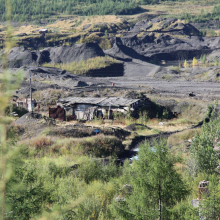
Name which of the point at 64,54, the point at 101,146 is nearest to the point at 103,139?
the point at 101,146

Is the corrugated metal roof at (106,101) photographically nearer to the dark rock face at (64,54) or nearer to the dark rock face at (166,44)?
the dark rock face at (64,54)

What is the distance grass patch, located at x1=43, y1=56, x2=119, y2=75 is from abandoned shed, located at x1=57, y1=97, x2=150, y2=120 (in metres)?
36.0

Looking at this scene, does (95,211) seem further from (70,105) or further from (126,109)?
(70,105)

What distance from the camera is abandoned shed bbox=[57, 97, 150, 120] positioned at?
88.9 feet

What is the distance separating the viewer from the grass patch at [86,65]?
64.6 metres

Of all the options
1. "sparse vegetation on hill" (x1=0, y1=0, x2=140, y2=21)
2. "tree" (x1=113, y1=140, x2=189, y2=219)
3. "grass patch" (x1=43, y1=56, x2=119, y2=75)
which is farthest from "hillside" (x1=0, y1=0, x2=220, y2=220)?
"sparse vegetation on hill" (x1=0, y1=0, x2=140, y2=21)

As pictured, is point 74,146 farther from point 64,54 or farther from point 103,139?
point 64,54

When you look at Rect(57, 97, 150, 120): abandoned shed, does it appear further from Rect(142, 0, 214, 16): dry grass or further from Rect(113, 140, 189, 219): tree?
Rect(142, 0, 214, 16): dry grass

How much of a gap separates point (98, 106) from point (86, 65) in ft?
132

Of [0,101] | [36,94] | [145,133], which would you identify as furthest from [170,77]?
[0,101]

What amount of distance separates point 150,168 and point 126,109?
20.7 metres

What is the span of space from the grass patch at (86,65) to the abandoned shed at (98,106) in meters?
36.0

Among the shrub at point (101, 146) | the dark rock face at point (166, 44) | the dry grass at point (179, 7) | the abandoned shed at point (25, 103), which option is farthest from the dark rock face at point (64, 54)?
the dry grass at point (179, 7)

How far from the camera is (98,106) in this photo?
27844mm
